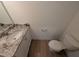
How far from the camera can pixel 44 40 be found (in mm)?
2674

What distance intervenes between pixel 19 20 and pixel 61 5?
3.46 ft

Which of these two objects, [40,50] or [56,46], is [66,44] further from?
[40,50]

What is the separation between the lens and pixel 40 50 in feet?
7.63

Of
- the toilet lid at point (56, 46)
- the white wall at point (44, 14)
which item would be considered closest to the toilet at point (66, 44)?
the toilet lid at point (56, 46)

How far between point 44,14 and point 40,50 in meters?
0.96

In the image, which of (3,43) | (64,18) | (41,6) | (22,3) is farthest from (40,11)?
(3,43)

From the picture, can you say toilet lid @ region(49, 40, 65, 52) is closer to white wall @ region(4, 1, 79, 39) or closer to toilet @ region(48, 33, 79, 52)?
toilet @ region(48, 33, 79, 52)

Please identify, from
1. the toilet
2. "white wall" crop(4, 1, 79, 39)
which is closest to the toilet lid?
the toilet

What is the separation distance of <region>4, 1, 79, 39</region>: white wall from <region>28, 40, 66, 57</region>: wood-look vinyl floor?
1.13ft

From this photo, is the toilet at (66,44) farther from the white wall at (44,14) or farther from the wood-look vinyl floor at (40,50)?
the white wall at (44,14)

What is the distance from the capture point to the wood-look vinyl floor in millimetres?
2189

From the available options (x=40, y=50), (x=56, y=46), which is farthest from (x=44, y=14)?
(x=40, y=50)

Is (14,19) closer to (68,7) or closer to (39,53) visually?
(39,53)

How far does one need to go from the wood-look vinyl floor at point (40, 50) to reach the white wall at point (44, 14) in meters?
0.34
